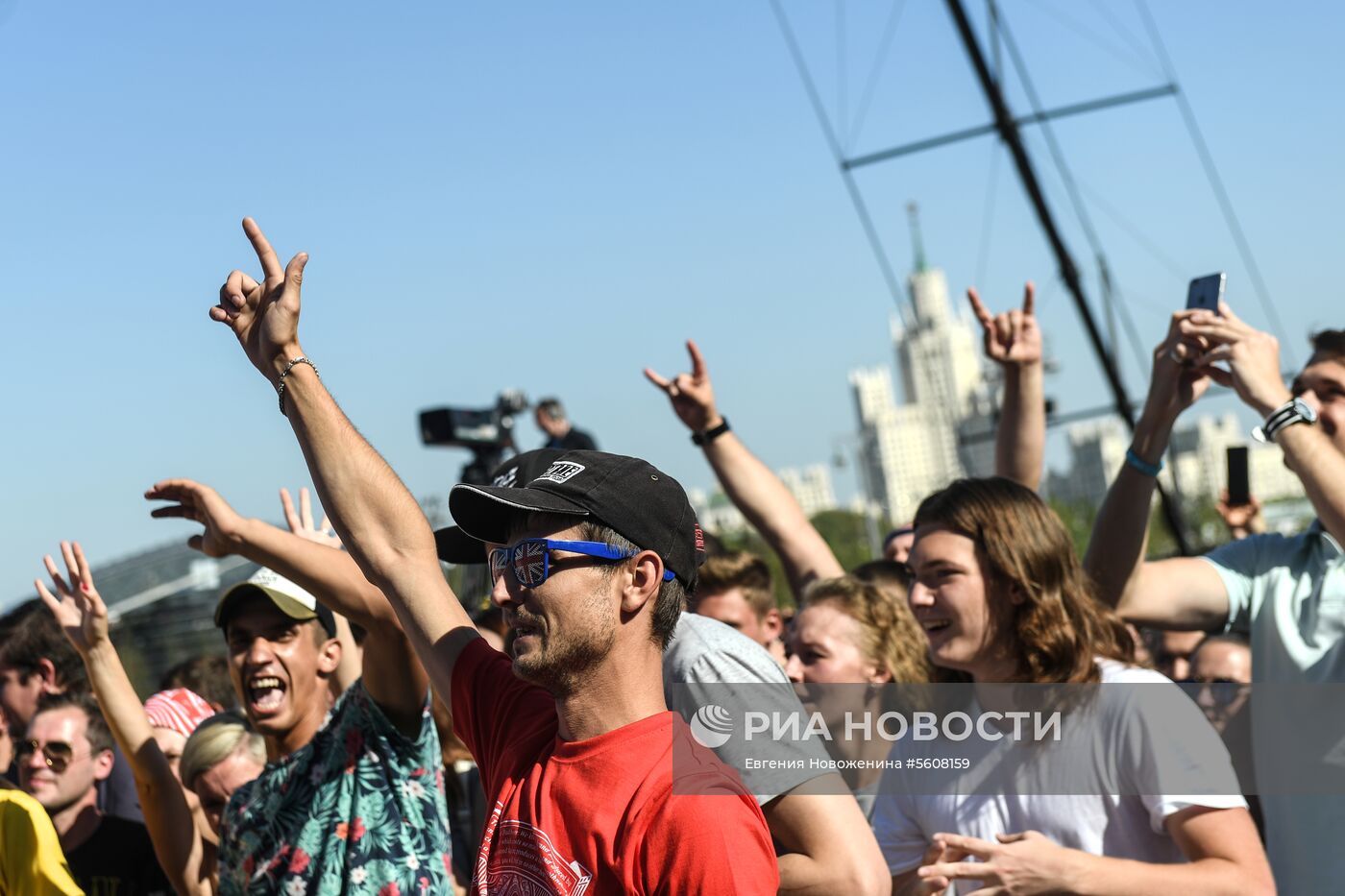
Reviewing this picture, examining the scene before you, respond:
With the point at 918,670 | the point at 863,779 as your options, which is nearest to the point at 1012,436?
the point at 918,670

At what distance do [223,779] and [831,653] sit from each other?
5.73ft

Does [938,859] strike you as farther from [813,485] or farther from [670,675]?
[813,485]

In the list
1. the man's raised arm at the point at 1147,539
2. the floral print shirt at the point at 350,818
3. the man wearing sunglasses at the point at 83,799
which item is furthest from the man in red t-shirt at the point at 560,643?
the man wearing sunglasses at the point at 83,799

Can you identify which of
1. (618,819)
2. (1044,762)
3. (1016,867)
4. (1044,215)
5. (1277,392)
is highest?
(1044,215)

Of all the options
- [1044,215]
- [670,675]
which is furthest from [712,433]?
[1044,215]

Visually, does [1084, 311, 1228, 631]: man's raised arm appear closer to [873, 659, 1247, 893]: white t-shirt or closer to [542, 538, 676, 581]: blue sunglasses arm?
[873, 659, 1247, 893]: white t-shirt

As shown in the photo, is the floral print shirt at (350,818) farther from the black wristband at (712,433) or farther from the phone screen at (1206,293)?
the phone screen at (1206,293)

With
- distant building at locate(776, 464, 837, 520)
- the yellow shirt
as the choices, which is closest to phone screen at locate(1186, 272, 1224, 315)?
the yellow shirt

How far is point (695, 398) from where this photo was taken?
4273 millimetres

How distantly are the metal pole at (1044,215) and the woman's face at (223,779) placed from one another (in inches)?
337

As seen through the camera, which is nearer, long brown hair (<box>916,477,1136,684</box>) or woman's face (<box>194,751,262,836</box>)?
long brown hair (<box>916,477,1136,684</box>)

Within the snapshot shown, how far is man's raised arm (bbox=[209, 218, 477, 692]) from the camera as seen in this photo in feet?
7.97

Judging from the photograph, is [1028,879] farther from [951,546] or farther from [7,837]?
[7,837]

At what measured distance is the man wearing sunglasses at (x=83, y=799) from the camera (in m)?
3.94
